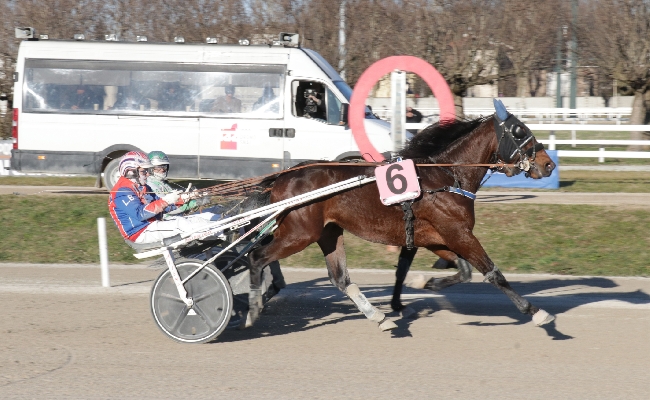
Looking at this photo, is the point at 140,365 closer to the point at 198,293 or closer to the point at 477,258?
the point at 198,293

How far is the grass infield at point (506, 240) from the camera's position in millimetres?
10375

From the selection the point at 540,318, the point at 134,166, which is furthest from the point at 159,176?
the point at 540,318

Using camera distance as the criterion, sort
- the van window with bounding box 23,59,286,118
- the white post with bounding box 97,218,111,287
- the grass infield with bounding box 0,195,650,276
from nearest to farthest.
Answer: the white post with bounding box 97,218,111,287 < the grass infield with bounding box 0,195,650,276 < the van window with bounding box 23,59,286,118

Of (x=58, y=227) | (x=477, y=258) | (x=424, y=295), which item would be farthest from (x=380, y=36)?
(x=477, y=258)

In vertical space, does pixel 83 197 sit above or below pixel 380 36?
below

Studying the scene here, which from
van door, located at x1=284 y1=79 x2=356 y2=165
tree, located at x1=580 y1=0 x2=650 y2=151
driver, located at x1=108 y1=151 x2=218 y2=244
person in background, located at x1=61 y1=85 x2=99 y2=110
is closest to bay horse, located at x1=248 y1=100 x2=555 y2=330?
driver, located at x1=108 y1=151 x2=218 y2=244

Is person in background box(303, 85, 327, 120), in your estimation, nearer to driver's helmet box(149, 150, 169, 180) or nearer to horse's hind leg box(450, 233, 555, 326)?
driver's helmet box(149, 150, 169, 180)

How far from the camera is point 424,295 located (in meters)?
8.62

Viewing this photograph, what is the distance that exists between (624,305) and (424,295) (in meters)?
1.94

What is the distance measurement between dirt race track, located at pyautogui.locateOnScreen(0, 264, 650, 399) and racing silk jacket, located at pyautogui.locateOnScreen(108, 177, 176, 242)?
89 cm

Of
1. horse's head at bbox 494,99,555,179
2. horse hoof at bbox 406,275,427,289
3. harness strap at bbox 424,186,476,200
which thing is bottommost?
horse hoof at bbox 406,275,427,289

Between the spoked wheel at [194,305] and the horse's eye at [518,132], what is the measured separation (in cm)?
262

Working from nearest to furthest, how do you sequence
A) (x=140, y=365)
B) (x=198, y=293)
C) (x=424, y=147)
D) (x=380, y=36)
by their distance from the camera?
1. (x=140, y=365)
2. (x=198, y=293)
3. (x=424, y=147)
4. (x=380, y=36)

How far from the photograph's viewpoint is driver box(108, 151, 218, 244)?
6676 mm
